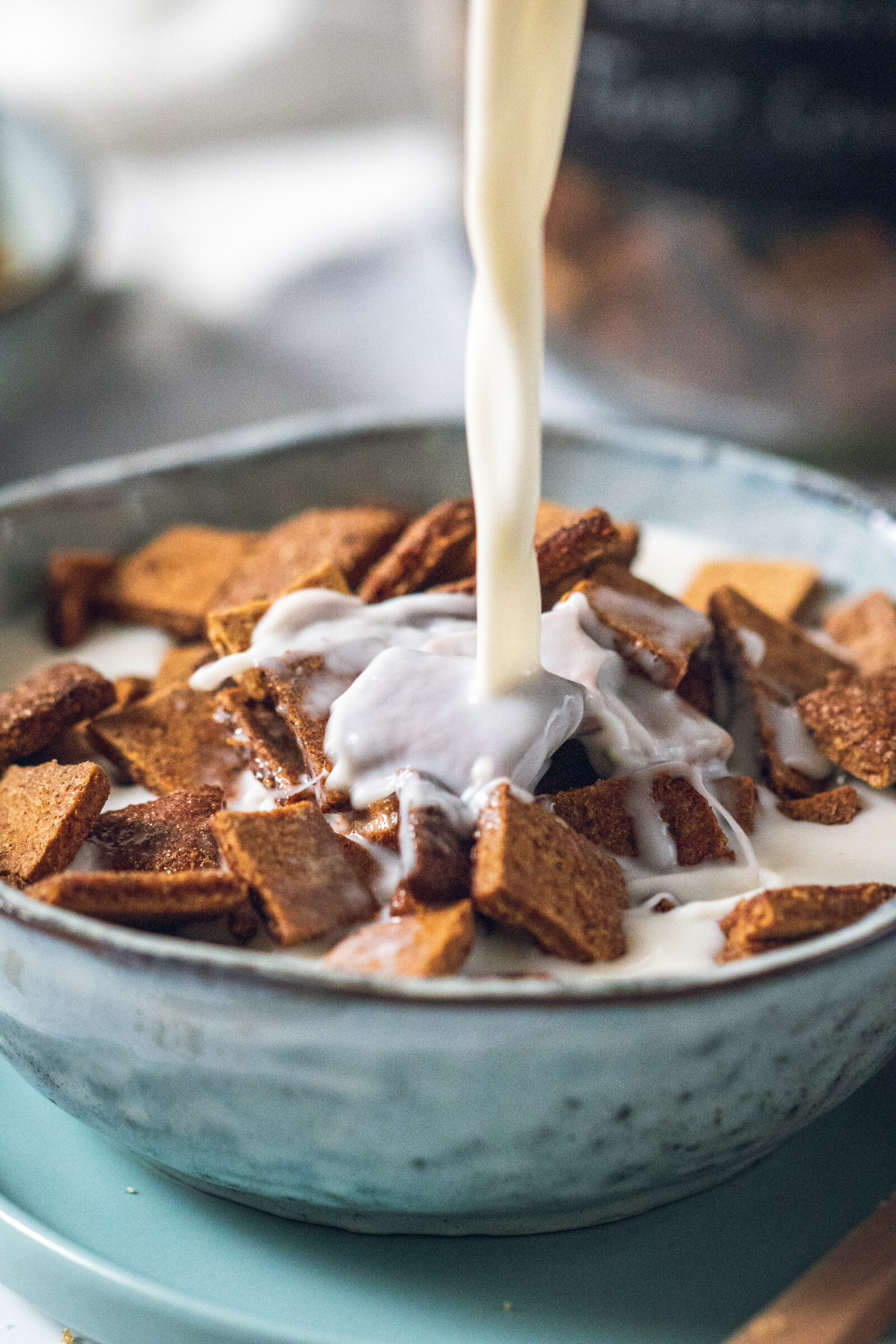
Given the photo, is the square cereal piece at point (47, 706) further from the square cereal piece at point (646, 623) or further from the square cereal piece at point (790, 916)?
the square cereal piece at point (790, 916)

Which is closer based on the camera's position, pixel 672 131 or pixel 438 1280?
pixel 438 1280

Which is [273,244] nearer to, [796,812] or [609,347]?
[609,347]

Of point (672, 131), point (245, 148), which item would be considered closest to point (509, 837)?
point (672, 131)

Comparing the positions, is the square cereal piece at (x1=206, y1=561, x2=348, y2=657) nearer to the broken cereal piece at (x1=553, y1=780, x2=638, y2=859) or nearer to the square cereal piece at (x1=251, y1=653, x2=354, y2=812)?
the square cereal piece at (x1=251, y1=653, x2=354, y2=812)

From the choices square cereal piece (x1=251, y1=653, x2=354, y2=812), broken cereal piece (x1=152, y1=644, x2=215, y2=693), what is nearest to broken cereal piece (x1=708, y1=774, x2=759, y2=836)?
square cereal piece (x1=251, y1=653, x2=354, y2=812)

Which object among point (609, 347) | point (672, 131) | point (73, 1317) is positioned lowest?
point (73, 1317)

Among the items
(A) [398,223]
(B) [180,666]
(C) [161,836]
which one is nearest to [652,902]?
(C) [161,836]

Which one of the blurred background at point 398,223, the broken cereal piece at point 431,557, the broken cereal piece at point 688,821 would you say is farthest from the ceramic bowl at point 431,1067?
the blurred background at point 398,223
